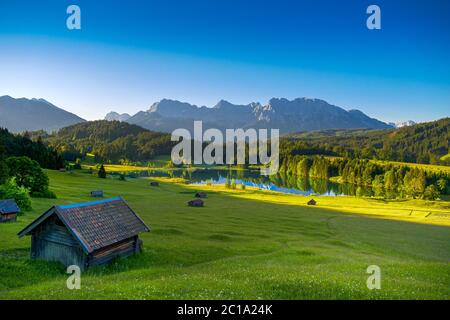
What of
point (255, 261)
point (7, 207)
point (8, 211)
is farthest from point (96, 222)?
point (7, 207)

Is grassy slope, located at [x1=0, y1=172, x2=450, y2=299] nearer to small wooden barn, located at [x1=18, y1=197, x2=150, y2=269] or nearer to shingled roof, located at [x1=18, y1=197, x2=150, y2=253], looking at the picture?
small wooden barn, located at [x1=18, y1=197, x2=150, y2=269]

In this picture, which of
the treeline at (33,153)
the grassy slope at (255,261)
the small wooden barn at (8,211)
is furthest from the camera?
the treeline at (33,153)

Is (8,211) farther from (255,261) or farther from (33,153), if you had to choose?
(33,153)

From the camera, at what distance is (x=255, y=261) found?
2983 centimetres

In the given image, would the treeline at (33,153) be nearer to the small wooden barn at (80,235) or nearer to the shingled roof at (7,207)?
the shingled roof at (7,207)

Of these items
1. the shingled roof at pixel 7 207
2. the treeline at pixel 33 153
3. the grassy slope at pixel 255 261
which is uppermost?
→ the treeline at pixel 33 153

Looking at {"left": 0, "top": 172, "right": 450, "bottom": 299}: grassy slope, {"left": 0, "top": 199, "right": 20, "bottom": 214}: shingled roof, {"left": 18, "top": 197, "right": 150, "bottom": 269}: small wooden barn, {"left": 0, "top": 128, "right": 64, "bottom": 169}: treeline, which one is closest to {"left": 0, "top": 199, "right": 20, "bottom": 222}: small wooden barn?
{"left": 0, "top": 199, "right": 20, "bottom": 214}: shingled roof

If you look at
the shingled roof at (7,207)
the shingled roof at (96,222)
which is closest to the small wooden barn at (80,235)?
the shingled roof at (96,222)

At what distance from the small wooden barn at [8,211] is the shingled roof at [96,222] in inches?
805

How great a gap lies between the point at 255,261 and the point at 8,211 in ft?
125

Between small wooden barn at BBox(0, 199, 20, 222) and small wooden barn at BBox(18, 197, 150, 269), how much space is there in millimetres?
20456

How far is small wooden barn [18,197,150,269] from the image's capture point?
2658 centimetres

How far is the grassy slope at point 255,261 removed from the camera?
16.8 m
